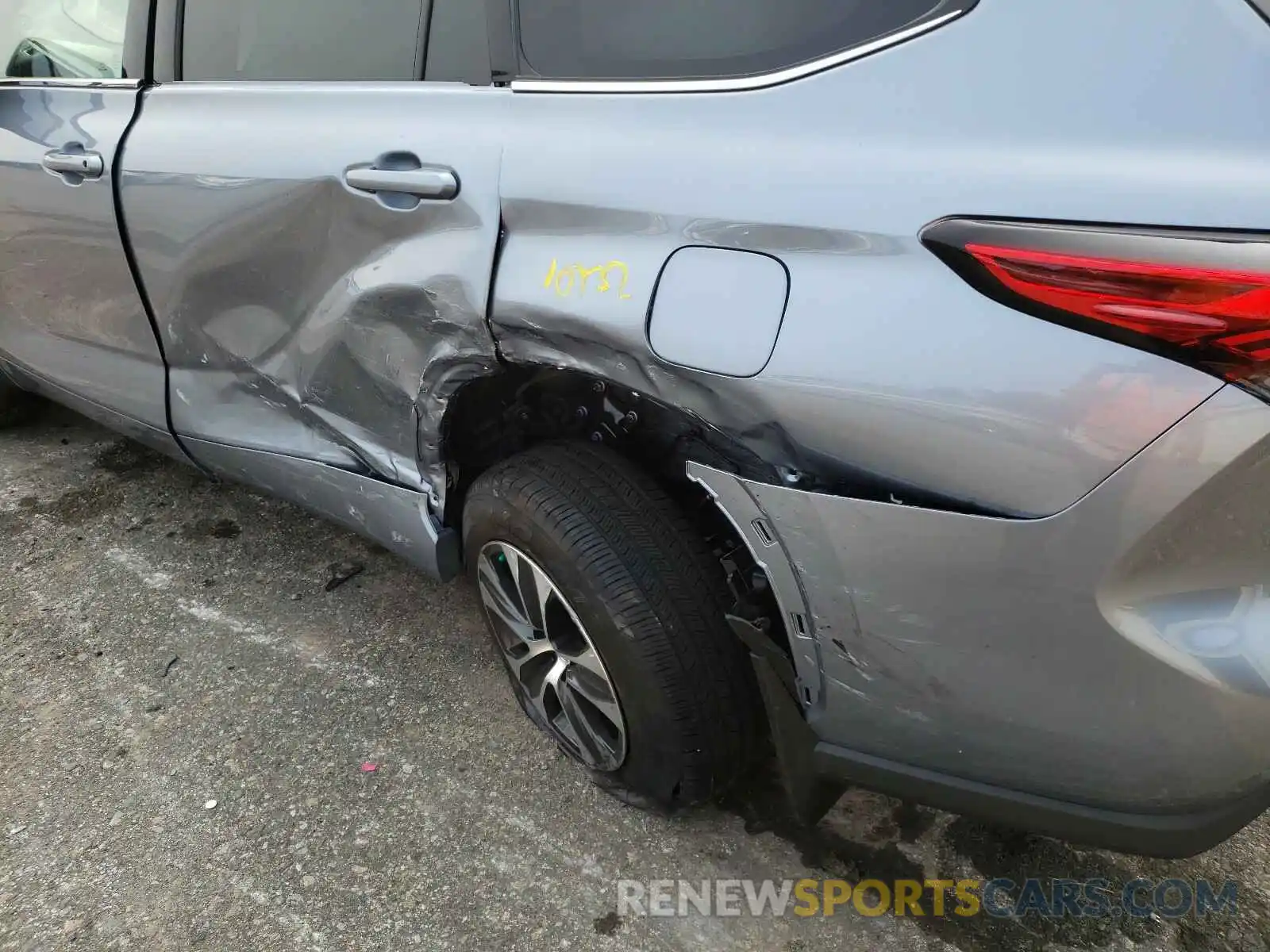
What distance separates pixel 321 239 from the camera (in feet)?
6.00

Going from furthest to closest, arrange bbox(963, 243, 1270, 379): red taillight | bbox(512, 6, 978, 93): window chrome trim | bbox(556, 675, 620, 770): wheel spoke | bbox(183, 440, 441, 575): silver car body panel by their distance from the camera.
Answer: bbox(183, 440, 441, 575): silver car body panel
bbox(556, 675, 620, 770): wheel spoke
bbox(512, 6, 978, 93): window chrome trim
bbox(963, 243, 1270, 379): red taillight

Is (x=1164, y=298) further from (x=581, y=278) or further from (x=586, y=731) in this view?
(x=586, y=731)

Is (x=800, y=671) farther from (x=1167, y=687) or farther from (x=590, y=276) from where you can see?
(x=590, y=276)

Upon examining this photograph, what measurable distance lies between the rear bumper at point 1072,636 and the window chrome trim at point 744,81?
1.88 feet

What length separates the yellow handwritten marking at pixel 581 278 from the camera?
138 cm

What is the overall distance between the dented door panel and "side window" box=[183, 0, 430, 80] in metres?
0.06

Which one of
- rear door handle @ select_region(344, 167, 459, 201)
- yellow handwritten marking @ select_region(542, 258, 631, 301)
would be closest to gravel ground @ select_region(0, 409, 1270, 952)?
yellow handwritten marking @ select_region(542, 258, 631, 301)

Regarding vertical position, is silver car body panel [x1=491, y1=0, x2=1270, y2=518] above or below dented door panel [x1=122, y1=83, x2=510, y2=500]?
above

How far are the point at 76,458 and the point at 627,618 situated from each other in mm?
2772

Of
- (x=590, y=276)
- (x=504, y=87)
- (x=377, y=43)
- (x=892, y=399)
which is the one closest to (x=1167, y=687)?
(x=892, y=399)

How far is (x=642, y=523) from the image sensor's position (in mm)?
1596

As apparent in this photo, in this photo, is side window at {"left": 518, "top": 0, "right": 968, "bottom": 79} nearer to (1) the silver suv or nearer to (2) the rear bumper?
(1) the silver suv

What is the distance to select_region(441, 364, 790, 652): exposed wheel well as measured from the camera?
1431mm

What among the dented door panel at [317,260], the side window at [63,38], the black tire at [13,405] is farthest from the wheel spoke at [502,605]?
the black tire at [13,405]
